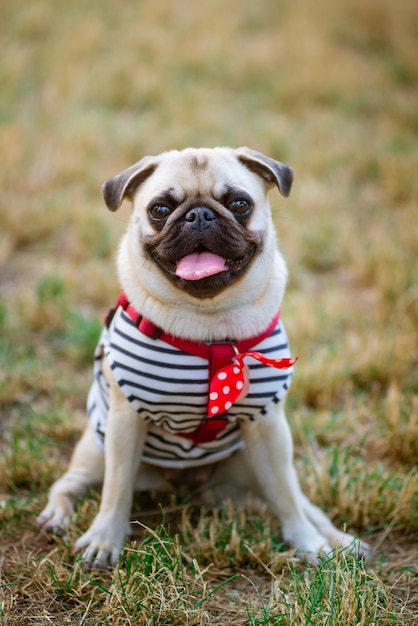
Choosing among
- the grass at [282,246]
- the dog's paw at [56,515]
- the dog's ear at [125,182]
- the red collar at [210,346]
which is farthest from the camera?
the dog's paw at [56,515]

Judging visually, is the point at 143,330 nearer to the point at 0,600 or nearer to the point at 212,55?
the point at 0,600

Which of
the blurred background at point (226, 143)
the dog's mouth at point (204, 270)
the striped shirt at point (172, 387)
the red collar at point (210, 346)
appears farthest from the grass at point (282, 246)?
the dog's mouth at point (204, 270)

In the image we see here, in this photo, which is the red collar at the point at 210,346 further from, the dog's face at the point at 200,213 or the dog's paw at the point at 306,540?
the dog's paw at the point at 306,540

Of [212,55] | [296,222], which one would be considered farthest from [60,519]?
[212,55]

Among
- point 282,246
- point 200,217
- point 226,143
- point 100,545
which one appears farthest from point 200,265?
point 226,143

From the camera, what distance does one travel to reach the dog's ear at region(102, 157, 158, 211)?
2596mm

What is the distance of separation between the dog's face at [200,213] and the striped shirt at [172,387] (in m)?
0.26

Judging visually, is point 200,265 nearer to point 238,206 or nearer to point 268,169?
point 238,206

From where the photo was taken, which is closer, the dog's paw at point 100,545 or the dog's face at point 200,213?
the dog's face at point 200,213

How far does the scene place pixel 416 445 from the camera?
128 inches

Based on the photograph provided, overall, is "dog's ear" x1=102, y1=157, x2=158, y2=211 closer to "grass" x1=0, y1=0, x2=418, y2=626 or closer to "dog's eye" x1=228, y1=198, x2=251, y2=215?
"dog's eye" x1=228, y1=198, x2=251, y2=215

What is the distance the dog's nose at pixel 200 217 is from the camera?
2.36m

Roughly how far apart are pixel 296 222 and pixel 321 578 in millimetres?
4040

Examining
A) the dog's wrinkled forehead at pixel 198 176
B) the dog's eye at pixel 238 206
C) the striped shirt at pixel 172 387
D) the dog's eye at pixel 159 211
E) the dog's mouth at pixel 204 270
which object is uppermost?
the dog's wrinkled forehead at pixel 198 176
